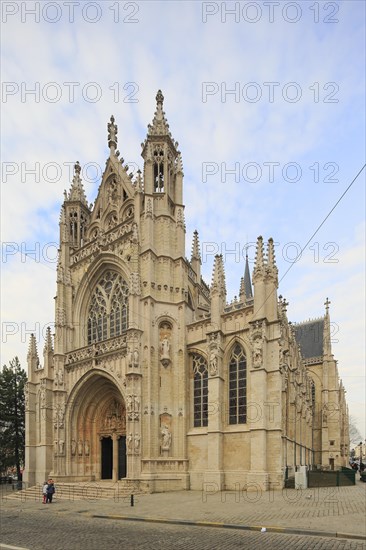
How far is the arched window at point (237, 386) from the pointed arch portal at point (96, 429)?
7532mm

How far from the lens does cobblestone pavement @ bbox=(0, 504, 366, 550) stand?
33.3ft

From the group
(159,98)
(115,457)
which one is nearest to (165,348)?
(115,457)

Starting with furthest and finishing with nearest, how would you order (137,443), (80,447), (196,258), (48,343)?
(196,258), (48,343), (80,447), (137,443)

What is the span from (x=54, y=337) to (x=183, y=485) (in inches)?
506

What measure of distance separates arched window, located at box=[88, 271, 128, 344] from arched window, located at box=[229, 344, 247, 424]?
24.2 feet

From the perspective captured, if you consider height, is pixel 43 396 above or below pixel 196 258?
below

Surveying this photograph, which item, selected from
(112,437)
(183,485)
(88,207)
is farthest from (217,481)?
(88,207)

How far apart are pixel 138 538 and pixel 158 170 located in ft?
72.1

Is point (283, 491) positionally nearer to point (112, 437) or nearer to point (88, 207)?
point (112, 437)

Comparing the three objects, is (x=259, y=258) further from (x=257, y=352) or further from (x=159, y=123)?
(x=159, y=123)

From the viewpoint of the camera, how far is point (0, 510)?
19047mm

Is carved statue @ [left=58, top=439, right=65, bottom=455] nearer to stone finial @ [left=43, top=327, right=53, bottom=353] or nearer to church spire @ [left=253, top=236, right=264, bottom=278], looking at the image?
stone finial @ [left=43, top=327, right=53, bottom=353]

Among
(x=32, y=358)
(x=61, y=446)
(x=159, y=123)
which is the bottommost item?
(x=61, y=446)

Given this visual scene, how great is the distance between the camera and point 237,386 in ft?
78.3
